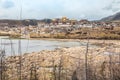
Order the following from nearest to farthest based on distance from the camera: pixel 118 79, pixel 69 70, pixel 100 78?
pixel 118 79
pixel 100 78
pixel 69 70

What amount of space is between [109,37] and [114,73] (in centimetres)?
3561

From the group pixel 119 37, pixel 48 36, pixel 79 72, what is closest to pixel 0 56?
pixel 79 72

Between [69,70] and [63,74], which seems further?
[69,70]

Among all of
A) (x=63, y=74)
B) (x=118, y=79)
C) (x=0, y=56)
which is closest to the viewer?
(x=0, y=56)

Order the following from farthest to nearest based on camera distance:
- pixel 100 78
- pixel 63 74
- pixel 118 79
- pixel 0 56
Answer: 1. pixel 63 74
2. pixel 100 78
3. pixel 118 79
4. pixel 0 56

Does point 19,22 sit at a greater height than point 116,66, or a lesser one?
greater

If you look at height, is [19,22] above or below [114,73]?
above

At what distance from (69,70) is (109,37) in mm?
33366

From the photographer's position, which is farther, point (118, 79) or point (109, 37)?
point (109, 37)

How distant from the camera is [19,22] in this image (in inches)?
255

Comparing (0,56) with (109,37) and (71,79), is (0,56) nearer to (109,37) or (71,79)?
(71,79)

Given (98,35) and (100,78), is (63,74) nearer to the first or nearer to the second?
(100,78)

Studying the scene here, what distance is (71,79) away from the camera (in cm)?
871

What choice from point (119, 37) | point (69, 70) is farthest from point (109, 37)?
point (69, 70)
